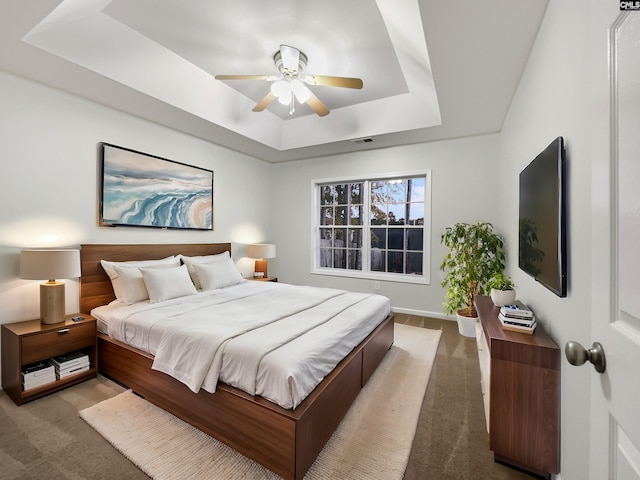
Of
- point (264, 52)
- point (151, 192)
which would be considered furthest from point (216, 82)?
point (151, 192)

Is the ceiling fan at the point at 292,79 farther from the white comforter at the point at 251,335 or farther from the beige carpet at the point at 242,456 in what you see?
the beige carpet at the point at 242,456

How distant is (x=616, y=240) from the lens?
64cm

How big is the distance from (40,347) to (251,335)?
5.88 ft

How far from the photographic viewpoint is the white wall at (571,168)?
1.21m

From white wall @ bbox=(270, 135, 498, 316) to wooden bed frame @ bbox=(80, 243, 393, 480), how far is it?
174 cm

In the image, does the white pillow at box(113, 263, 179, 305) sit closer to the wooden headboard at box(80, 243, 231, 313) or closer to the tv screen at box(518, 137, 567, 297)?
the wooden headboard at box(80, 243, 231, 313)

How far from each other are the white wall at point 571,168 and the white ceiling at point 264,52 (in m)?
0.36

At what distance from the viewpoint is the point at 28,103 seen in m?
2.58

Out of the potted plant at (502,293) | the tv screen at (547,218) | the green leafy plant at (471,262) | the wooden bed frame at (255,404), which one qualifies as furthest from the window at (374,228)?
Answer: the tv screen at (547,218)

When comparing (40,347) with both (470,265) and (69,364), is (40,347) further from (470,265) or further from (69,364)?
(470,265)

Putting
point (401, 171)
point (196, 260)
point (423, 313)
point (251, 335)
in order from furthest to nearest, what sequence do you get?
point (401, 171), point (423, 313), point (196, 260), point (251, 335)

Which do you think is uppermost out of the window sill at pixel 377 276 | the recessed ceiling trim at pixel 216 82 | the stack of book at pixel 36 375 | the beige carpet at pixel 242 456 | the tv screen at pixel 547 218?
the recessed ceiling trim at pixel 216 82

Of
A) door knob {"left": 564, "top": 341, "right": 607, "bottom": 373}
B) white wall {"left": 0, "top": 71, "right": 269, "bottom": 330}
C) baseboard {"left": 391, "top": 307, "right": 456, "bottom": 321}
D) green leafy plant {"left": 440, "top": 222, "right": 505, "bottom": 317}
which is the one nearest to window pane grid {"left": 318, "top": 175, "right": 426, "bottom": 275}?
baseboard {"left": 391, "top": 307, "right": 456, "bottom": 321}

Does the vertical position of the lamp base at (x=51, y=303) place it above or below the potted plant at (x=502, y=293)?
below
